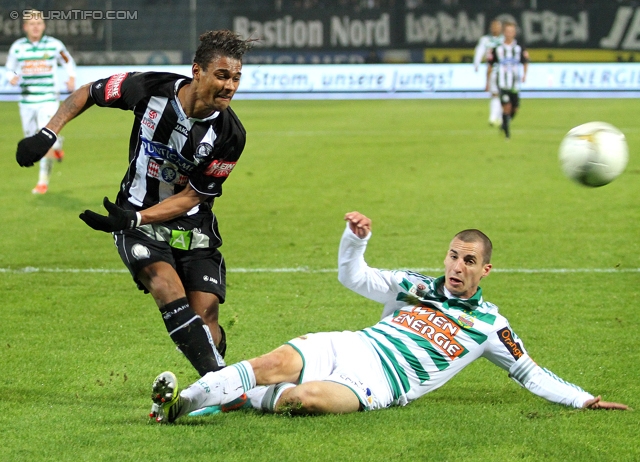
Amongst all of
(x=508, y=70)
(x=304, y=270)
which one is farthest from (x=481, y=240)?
(x=508, y=70)

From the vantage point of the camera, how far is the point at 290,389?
15.2ft

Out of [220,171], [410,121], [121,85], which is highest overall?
[121,85]

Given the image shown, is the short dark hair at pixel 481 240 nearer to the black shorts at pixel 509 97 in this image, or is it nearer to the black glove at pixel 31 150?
the black glove at pixel 31 150

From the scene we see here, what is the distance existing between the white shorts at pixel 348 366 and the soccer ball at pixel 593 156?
1991mm

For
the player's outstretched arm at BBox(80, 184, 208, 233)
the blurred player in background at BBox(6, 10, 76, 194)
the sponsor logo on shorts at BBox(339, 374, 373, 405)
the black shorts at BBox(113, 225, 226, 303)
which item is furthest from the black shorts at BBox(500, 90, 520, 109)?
the sponsor logo on shorts at BBox(339, 374, 373, 405)

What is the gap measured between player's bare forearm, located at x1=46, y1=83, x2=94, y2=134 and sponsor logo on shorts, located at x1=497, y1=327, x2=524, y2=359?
257cm

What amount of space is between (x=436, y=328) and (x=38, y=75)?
969 centimetres

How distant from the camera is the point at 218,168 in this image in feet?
16.9

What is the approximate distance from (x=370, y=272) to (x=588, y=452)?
4.70 ft

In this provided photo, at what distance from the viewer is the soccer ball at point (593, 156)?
5.86m

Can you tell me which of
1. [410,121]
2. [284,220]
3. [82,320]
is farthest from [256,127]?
[82,320]

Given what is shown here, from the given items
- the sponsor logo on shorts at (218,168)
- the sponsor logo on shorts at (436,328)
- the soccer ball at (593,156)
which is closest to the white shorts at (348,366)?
the sponsor logo on shorts at (436,328)

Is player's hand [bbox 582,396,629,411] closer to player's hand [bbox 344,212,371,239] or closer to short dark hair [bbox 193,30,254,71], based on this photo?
player's hand [bbox 344,212,371,239]

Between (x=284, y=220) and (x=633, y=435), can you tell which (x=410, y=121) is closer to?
(x=284, y=220)
